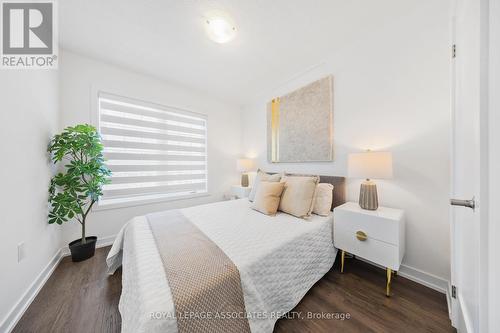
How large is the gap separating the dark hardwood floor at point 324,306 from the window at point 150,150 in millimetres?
1145

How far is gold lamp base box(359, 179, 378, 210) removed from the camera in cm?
159

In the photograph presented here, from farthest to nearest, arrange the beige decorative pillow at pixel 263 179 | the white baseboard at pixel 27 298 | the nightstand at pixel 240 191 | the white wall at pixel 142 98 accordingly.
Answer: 1. the nightstand at pixel 240 191
2. the beige decorative pillow at pixel 263 179
3. the white wall at pixel 142 98
4. the white baseboard at pixel 27 298

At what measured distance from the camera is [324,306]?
1.28 meters

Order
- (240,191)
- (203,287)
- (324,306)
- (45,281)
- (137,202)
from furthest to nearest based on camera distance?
(240,191) < (137,202) < (45,281) < (324,306) < (203,287)

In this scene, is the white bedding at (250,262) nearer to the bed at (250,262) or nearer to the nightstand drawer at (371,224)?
the bed at (250,262)

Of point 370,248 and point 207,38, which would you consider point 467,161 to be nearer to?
point 370,248

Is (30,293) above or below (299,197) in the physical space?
below

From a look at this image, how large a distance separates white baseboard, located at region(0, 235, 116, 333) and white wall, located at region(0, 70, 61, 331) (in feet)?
0.08

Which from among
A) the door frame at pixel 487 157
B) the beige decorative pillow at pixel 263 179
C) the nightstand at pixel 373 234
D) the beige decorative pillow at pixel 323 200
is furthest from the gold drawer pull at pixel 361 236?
the beige decorative pillow at pixel 263 179

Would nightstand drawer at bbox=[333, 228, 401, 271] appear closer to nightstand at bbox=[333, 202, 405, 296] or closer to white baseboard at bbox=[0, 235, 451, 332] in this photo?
nightstand at bbox=[333, 202, 405, 296]

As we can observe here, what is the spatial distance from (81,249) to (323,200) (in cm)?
290

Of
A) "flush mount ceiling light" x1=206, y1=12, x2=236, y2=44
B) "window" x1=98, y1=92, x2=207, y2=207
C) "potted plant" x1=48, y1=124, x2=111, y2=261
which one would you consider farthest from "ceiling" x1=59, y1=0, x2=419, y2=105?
"potted plant" x1=48, y1=124, x2=111, y2=261

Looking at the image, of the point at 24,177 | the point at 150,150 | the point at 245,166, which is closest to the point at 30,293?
the point at 24,177

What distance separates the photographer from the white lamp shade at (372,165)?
1434 millimetres
